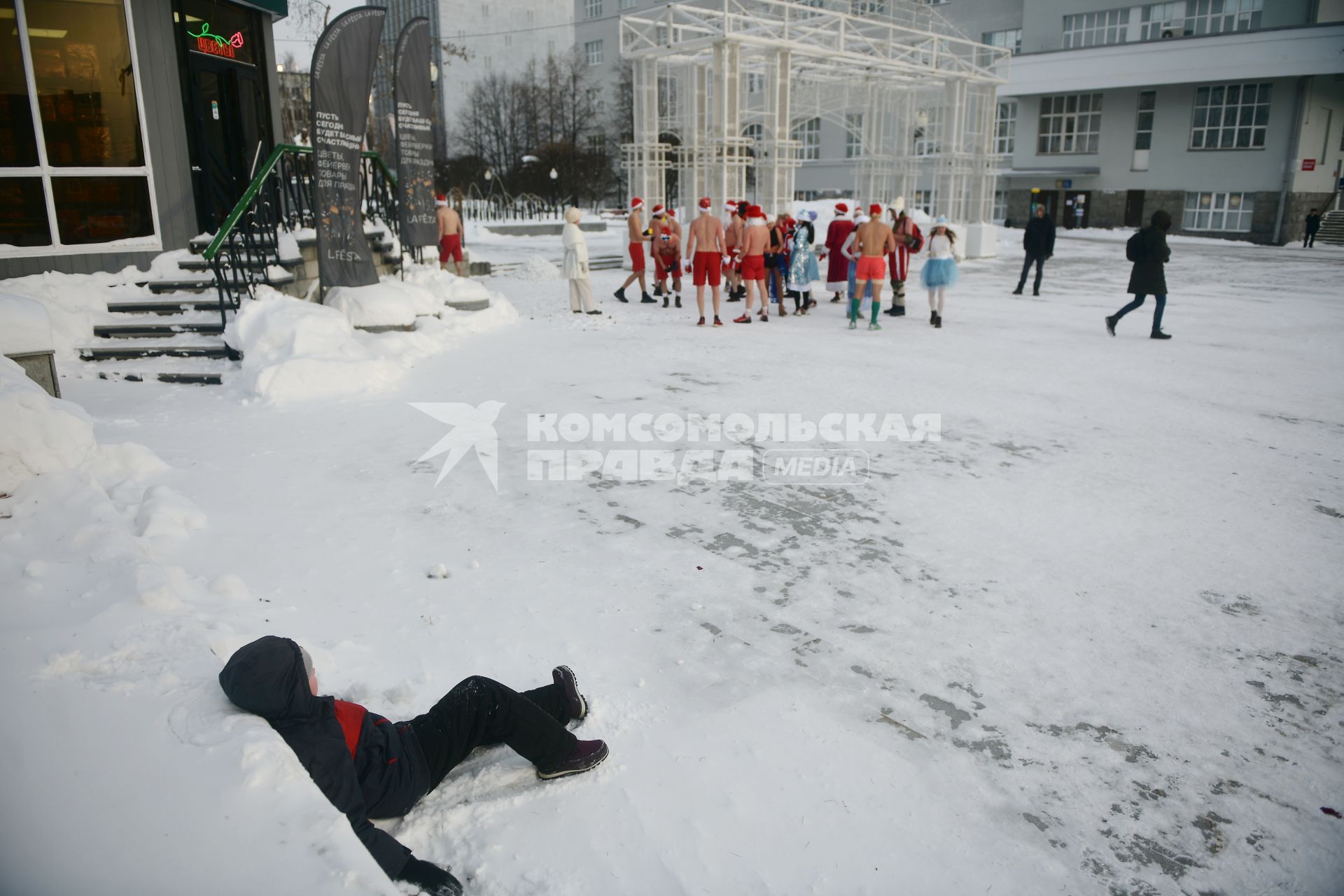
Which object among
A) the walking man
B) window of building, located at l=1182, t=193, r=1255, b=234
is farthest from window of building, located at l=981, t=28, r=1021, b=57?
the walking man

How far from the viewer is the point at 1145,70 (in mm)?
33969

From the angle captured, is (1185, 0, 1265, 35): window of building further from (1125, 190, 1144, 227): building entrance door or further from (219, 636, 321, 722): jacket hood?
(219, 636, 321, 722): jacket hood

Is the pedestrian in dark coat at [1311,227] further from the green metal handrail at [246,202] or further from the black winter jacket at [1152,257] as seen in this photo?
the green metal handrail at [246,202]

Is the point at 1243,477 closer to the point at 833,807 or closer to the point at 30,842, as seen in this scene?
the point at 833,807

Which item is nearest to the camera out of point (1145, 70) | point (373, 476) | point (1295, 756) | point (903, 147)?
point (1295, 756)

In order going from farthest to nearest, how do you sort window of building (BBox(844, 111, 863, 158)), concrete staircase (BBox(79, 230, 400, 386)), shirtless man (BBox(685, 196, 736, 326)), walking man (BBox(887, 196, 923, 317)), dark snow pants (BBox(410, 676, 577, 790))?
window of building (BBox(844, 111, 863, 158)) < walking man (BBox(887, 196, 923, 317)) < shirtless man (BBox(685, 196, 736, 326)) < concrete staircase (BBox(79, 230, 400, 386)) < dark snow pants (BBox(410, 676, 577, 790))

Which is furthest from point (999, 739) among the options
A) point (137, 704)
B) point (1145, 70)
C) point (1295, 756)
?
point (1145, 70)

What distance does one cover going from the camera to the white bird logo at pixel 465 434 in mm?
5855

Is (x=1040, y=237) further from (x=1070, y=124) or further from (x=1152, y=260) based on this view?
(x=1070, y=124)

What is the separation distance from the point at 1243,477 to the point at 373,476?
5.91 m

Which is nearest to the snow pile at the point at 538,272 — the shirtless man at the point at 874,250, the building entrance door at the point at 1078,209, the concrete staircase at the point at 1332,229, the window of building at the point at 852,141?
the shirtless man at the point at 874,250

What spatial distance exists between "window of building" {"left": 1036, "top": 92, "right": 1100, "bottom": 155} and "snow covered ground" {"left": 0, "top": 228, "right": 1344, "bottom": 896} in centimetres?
3552

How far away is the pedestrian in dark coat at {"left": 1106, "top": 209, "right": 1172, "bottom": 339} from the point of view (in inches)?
400

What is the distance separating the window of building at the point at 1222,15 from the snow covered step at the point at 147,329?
38793 millimetres
